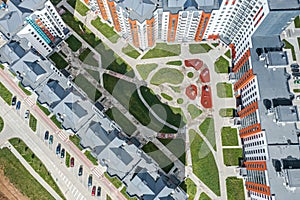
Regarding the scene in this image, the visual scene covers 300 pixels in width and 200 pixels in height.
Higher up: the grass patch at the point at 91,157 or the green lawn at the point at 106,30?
the green lawn at the point at 106,30

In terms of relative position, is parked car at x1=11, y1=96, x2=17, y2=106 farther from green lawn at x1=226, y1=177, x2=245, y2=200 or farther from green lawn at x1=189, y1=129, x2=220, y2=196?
green lawn at x1=226, y1=177, x2=245, y2=200

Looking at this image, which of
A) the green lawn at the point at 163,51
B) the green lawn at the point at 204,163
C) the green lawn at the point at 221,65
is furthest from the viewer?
the green lawn at the point at 163,51

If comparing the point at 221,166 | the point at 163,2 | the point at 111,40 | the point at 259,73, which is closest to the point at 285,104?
the point at 259,73

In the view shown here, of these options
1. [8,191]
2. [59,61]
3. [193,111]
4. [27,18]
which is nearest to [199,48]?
[193,111]

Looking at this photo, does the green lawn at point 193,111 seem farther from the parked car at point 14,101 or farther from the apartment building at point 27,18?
the parked car at point 14,101

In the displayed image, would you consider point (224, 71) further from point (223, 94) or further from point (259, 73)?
point (259, 73)

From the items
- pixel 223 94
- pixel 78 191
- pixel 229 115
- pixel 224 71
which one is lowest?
pixel 78 191

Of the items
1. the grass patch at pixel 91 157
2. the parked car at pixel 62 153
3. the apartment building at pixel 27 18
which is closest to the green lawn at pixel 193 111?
the grass patch at pixel 91 157

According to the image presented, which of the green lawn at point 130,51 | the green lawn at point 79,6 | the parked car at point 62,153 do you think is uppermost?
the green lawn at point 79,6
